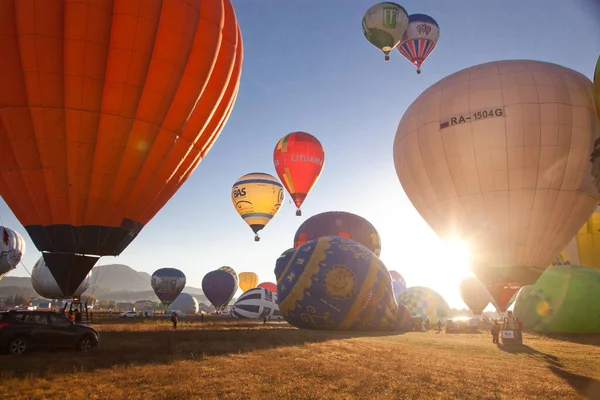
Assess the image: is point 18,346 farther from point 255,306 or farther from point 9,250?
point 9,250

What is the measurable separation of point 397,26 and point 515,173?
18029mm

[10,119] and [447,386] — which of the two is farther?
[10,119]

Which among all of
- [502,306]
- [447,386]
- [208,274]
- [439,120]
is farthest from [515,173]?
[208,274]

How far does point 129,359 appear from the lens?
9844 mm

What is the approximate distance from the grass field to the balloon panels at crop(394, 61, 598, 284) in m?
5.93

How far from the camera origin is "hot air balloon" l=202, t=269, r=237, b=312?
61125 millimetres

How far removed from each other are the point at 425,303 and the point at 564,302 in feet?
61.1

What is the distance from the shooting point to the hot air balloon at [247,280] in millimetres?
83500

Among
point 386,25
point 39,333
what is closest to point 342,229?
point 386,25

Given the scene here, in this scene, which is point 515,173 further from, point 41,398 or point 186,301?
point 186,301

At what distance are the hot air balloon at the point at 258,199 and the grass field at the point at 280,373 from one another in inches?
1020

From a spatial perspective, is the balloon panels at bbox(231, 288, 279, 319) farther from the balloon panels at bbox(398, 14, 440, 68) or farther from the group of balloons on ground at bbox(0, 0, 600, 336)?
the balloon panels at bbox(398, 14, 440, 68)

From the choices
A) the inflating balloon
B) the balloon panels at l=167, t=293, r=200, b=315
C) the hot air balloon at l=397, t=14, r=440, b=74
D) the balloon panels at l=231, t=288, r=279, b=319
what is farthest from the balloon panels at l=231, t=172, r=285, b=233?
the balloon panels at l=167, t=293, r=200, b=315

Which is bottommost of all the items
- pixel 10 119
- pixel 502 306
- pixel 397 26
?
pixel 502 306
